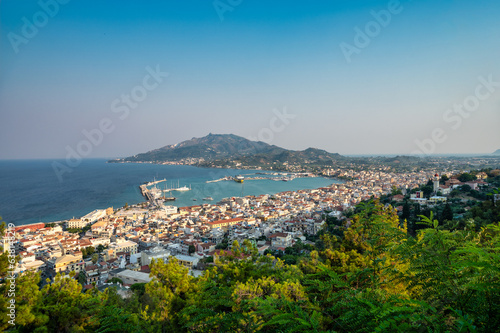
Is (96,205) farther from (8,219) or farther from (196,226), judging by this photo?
(196,226)

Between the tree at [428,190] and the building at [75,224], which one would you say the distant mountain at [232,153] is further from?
the building at [75,224]

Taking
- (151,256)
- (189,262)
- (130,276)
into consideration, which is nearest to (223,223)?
(151,256)

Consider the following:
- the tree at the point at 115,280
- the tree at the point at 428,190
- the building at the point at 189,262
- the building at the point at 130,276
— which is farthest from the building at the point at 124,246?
the tree at the point at 428,190

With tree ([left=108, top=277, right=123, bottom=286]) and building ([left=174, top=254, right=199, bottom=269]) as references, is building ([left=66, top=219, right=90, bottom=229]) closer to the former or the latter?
tree ([left=108, top=277, right=123, bottom=286])

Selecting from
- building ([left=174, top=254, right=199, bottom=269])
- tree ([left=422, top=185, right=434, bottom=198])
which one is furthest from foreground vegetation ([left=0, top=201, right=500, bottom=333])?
tree ([left=422, top=185, right=434, bottom=198])

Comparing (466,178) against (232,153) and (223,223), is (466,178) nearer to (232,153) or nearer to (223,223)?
(223,223)

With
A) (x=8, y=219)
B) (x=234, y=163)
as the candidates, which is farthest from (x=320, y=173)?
(x=8, y=219)
